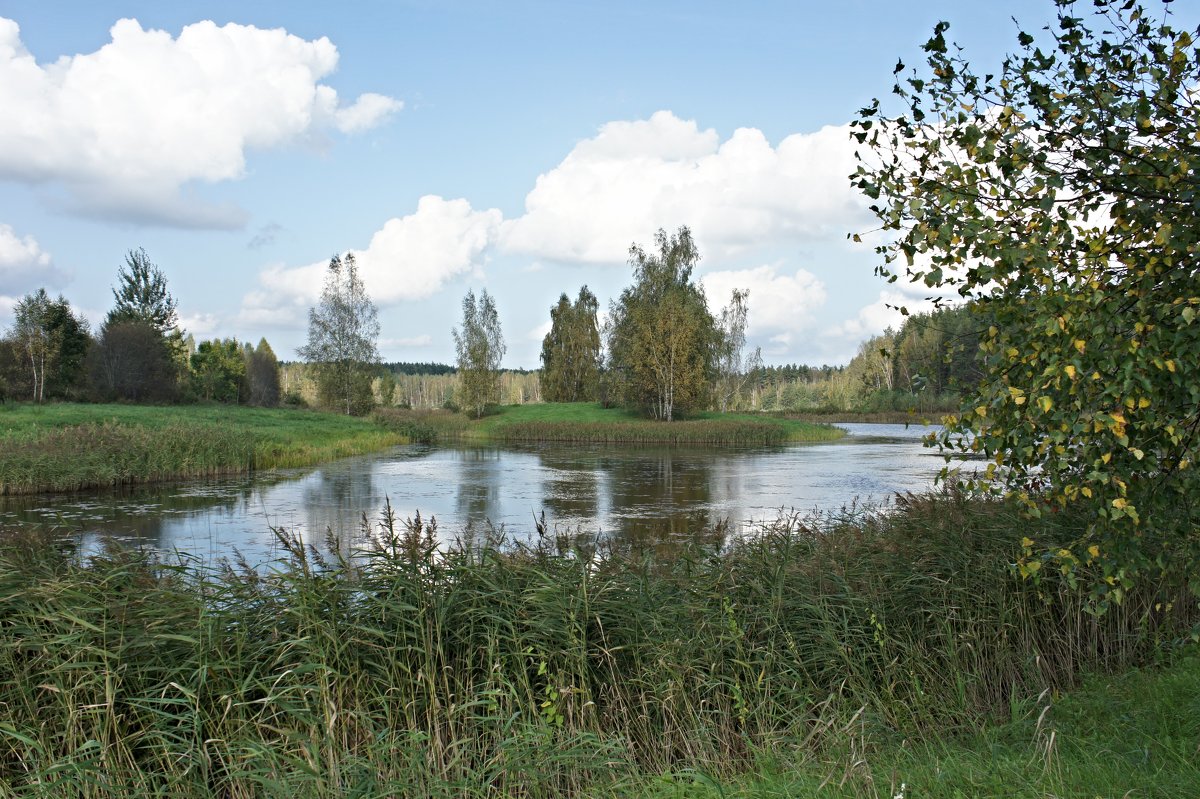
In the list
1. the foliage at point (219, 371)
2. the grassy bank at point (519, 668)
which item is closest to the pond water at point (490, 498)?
the grassy bank at point (519, 668)

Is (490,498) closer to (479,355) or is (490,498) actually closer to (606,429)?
(606,429)

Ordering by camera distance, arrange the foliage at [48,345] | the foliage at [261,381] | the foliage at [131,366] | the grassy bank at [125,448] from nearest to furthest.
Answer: the grassy bank at [125,448]
the foliage at [48,345]
the foliage at [131,366]
the foliage at [261,381]

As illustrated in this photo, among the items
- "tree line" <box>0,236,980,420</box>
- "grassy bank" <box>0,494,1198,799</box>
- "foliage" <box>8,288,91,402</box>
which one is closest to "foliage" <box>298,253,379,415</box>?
"tree line" <box>0,236,980,420</box>

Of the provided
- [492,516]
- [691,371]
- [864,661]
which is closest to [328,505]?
[492,516]

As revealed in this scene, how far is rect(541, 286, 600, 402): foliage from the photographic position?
199 feet

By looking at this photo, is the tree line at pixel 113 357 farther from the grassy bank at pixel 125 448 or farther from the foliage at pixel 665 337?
the foliage at pixel 665 337

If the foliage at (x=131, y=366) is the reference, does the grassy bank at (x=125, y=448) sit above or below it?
below

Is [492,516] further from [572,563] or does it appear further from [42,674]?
[42,674]

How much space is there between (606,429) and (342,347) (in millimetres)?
20370

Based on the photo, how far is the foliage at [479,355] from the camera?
2101 inches

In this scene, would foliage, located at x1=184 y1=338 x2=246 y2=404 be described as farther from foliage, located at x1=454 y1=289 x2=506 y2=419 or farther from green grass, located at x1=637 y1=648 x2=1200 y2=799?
green grass, located at x1=637 y1=648 x2=1200 y2=799

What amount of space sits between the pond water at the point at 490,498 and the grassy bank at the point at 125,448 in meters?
0.83

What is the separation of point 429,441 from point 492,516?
27579 mm

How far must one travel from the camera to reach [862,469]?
81.0 feet
